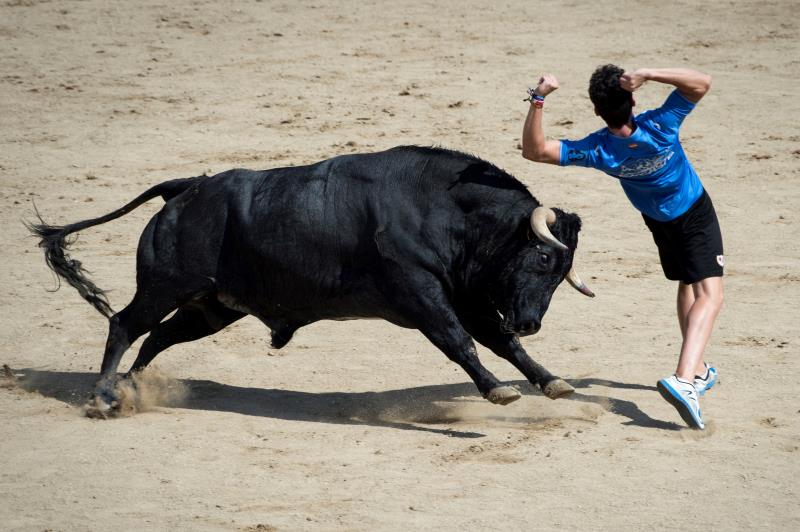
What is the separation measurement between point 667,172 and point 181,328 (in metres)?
3.06

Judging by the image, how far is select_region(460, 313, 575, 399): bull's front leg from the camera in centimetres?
697

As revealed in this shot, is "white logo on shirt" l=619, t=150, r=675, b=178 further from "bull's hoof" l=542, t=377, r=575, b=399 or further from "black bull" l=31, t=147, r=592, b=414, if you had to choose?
"bull's hoof" l=542, t=377, r=575, b=399

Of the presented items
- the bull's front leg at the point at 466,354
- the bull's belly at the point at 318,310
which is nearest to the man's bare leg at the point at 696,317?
the bull's front leg at the point at 466,354

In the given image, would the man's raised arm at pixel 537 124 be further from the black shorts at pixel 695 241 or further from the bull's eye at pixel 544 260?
the black shorts at pixel 695 241

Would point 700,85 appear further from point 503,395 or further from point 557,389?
point 503,395

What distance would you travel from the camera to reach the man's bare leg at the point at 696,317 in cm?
680

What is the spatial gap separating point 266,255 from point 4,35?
339 inches

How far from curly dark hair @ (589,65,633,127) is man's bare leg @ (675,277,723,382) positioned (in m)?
1.07

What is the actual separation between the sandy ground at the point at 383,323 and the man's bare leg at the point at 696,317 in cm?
37

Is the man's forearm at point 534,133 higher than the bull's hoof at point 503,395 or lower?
higher

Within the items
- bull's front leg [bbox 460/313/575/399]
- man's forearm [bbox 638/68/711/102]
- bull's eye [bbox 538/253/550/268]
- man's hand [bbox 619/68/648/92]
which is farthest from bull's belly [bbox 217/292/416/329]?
man's forearm [bbox 638/68/711/102]

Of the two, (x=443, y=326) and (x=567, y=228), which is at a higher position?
(x=567, y=228)

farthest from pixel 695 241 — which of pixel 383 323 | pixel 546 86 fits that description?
pixel 383 323

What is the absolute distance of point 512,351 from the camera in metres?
7.26
